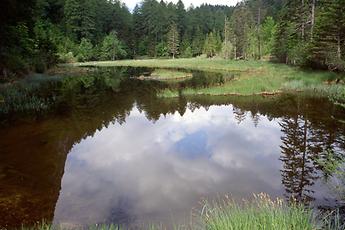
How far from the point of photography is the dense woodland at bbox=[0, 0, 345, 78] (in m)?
28.8

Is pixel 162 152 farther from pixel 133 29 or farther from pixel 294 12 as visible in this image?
pixel 133 29

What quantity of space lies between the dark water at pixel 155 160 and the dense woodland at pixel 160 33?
7477 millimetres

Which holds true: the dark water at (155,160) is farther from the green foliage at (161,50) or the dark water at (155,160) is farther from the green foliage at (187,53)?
the green foliage at (161,50)

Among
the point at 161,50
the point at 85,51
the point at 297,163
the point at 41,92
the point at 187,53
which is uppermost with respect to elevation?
the point at 85,51

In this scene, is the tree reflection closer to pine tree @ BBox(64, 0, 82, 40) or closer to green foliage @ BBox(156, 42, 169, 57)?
green foliage @ BBox(156, 42, 169, 57)

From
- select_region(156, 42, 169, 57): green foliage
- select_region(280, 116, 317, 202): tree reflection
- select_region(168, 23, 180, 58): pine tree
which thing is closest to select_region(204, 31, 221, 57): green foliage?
select_region(168, 23, 180, 58): pine tree

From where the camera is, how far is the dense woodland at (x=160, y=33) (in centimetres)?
2878

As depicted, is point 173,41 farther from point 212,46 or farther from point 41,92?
point 41,92

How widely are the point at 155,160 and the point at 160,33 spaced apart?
93540 millimetres

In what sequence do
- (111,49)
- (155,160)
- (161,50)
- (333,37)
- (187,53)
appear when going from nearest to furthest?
(155,160) → (333,37) → (111,49) → (187,53) → (161,50)

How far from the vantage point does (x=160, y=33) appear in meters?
104

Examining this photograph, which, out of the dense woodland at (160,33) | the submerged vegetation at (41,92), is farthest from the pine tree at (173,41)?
the submerged vegetation at (41,92)

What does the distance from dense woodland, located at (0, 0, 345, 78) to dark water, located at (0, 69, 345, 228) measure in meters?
7.48

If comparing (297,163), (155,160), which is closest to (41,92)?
(155,160)
